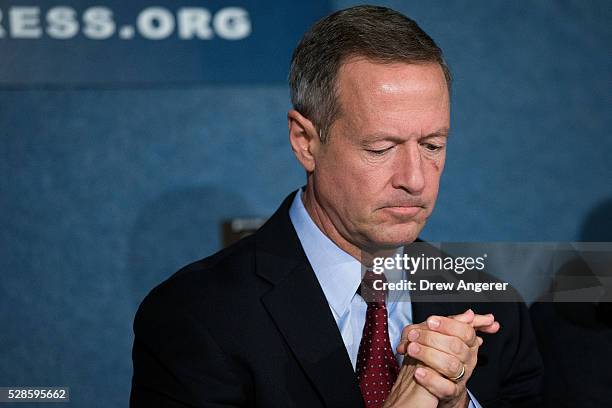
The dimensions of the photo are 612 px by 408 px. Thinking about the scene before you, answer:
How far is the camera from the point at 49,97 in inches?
75.2

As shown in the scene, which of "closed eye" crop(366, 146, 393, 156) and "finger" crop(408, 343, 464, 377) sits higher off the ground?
"closed eye" crop(366, 146, 393, 156)

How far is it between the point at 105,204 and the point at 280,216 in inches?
27.9

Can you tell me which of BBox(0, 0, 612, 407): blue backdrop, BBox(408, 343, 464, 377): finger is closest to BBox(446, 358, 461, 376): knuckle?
BBox(408, 343, 464, 377): finger

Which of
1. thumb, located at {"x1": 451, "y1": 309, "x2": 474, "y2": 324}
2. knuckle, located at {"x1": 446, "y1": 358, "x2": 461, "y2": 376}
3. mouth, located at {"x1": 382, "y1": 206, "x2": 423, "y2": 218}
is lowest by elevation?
knuckle, located at {"x1": 446, "y1": 358, "x2": 461, "y2": 376}

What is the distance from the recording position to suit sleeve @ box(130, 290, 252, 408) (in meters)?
1.20

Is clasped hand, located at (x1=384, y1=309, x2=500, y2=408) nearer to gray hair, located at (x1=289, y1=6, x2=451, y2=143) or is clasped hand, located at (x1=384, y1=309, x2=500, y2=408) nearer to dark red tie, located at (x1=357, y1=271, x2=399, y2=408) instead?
dark red tie, located at (x1=357, y1=271, x2=399, y2=408)

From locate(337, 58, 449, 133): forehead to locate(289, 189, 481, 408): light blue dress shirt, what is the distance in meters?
0.21

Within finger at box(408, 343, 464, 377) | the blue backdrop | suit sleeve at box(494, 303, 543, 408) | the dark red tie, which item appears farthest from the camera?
the blue backdrop

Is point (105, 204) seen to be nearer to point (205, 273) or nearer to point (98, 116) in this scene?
point (98, 116)

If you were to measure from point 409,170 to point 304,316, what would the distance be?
0.90 feet

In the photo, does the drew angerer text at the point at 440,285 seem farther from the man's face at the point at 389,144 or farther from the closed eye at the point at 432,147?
the closed eye at the point at 432,147

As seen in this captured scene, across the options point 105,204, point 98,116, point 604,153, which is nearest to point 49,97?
point 98,116

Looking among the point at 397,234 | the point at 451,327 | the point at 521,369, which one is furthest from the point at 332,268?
the point at 521,369

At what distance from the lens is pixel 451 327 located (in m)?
1.15
